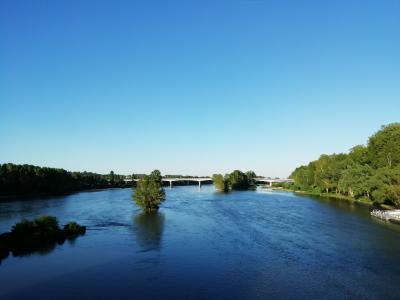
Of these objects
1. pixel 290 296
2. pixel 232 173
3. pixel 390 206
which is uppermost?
pixel 232 173

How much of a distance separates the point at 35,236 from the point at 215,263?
24908 millimetres

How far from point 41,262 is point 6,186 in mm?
85001

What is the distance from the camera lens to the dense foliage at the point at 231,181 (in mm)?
165125

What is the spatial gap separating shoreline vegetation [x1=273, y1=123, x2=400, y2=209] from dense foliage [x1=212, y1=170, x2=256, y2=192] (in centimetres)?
3739

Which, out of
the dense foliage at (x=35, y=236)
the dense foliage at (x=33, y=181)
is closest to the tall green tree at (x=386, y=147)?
the dense foliage at (x=35, y=236)

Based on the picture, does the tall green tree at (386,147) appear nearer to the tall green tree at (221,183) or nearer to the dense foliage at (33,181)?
the tall green tree at (221,183)

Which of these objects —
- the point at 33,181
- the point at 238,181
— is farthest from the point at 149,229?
the point at 238,181

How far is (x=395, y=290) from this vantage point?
29344mm

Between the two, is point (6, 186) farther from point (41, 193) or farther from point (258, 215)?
point (258, 215)

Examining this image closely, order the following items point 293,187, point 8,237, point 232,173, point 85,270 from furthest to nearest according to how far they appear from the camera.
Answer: point 232,173
point 293,187
point 8,237
point 85,270

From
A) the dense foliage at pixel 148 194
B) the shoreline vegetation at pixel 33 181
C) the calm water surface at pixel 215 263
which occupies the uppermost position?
the shoreline vegetation at pixel 33 181

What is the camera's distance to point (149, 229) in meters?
56.5

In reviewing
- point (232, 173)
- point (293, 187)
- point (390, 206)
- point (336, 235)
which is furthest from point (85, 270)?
point (232, 173)

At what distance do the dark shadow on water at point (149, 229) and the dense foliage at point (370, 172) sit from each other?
4379 cm
